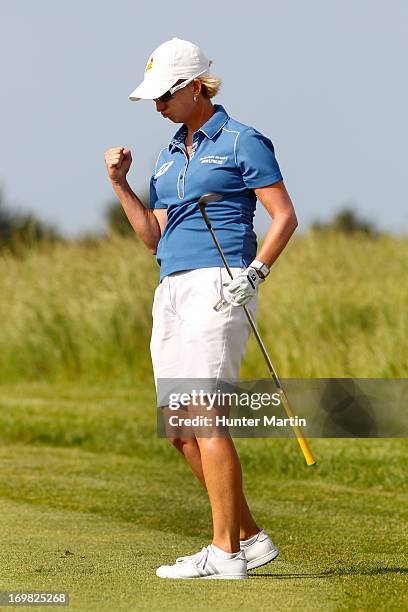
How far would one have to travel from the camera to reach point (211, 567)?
605cm

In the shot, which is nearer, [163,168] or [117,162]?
[163,168]

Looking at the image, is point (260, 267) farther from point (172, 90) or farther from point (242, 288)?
point (172, 90)

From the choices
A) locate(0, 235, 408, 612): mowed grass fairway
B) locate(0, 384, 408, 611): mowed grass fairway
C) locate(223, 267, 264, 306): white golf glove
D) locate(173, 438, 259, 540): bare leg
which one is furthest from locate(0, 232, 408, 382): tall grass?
locate(223, 267, 264, 306): white golf glove

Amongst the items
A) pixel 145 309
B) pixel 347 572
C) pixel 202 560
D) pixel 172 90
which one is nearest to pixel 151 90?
pixel 172 90

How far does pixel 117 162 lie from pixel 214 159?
0.57 m

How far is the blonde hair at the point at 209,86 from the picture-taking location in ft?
20.4

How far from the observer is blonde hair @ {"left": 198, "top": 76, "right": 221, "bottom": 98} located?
20.4 ft

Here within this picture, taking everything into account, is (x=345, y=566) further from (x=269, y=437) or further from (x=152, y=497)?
(x=269, y=437)

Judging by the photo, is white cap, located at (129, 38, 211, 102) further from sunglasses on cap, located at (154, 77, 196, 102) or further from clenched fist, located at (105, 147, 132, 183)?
clenched fist, located at (105, 147, 132, 183)

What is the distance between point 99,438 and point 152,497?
480 centimetres

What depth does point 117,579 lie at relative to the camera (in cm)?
615

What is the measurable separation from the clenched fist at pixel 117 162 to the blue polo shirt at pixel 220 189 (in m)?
0.36

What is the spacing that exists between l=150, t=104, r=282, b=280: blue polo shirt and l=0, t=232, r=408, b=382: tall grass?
10.6 m

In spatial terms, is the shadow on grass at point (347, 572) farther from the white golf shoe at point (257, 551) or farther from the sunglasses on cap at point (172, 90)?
the sunglasses on cap at point (172, 90)
